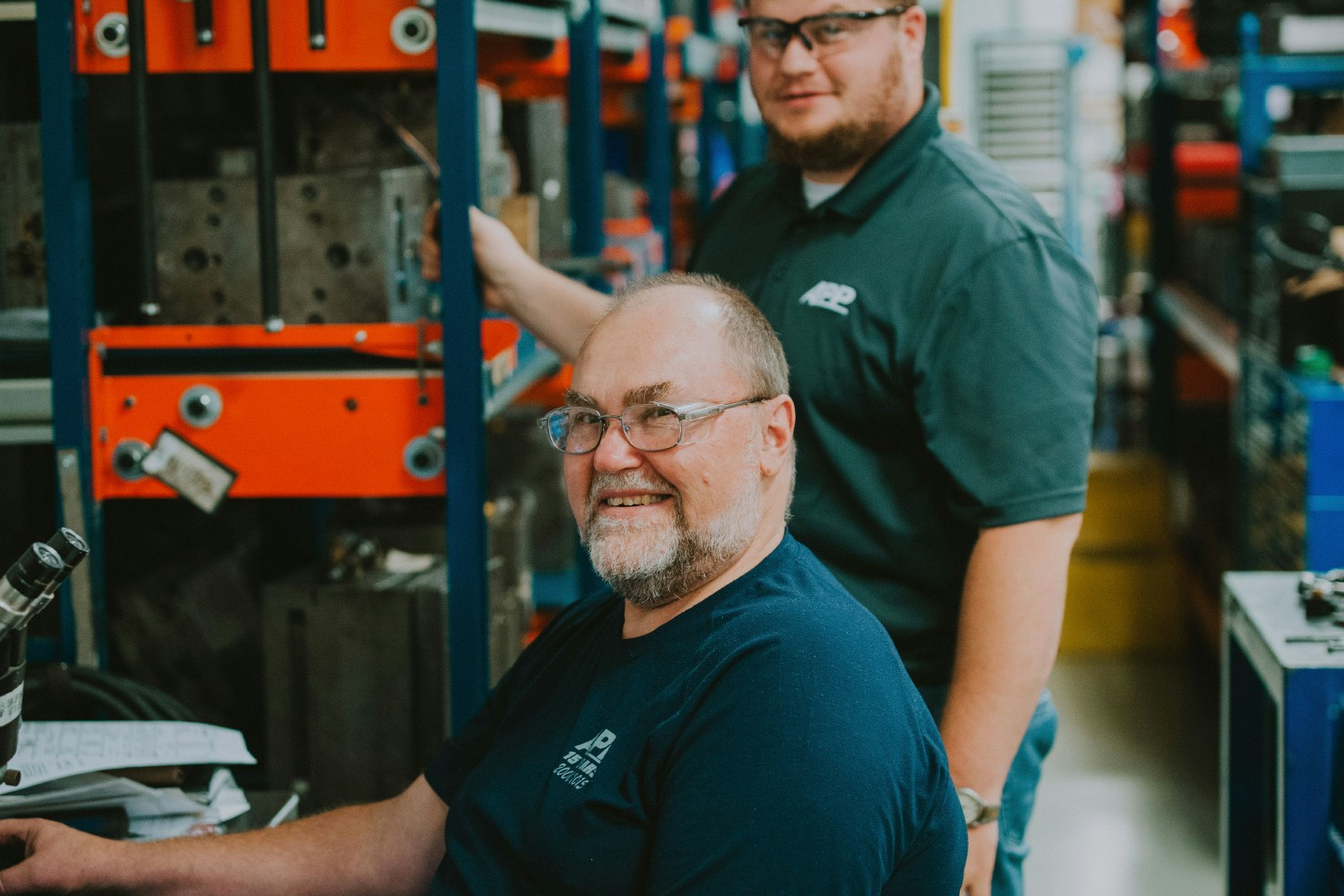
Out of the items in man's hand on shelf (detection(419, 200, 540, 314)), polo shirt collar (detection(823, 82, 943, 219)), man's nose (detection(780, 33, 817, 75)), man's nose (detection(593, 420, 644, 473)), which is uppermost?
man's nose (detection(780, 33, 817, 75))

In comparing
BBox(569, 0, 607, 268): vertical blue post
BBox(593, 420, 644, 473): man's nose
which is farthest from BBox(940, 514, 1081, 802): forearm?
BBox(569, 0, 607, 268): vertical blue post

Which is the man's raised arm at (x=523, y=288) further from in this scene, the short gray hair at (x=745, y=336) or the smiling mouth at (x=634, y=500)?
the smiling mouth at (x=634, y=500)

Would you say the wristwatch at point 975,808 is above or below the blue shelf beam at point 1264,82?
below

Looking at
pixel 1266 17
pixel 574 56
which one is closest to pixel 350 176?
pixel 574 56

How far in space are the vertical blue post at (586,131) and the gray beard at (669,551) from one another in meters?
2.04

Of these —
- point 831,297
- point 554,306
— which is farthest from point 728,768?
point 554,306

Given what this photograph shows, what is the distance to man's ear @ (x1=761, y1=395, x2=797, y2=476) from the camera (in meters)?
1.81

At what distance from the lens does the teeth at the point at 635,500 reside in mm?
1776

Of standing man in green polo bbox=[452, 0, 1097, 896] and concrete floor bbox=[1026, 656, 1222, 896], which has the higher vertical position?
standing man in green polo bbox=[452, 0, 1097, 896]

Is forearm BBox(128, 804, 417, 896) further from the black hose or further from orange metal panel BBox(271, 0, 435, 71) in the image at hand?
orange metal panel BBox(271, 0, 435, 71)

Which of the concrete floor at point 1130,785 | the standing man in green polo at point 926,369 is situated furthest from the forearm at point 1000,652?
the concrete floor at point 1130,785

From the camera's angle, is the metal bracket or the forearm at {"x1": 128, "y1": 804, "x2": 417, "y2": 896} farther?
the metal bracket

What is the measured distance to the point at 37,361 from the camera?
247 centimetres

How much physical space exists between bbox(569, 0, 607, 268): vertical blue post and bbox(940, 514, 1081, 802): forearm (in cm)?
190
